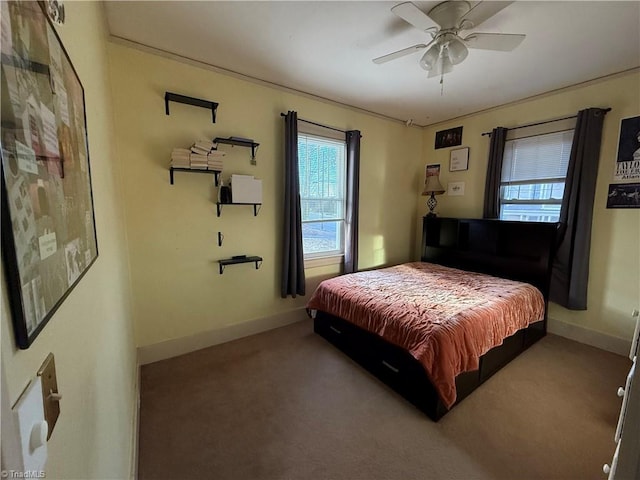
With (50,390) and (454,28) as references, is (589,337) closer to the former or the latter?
(454,28)

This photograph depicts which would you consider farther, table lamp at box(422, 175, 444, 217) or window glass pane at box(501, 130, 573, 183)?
table lamp at box(422, 175, 444, 217)

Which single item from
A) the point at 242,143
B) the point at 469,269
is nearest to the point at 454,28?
the point at 242,143

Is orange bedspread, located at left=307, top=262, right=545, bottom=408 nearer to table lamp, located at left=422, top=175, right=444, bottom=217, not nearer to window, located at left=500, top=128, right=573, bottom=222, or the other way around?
window, located at left=500, top=128, right=573, bottom=222

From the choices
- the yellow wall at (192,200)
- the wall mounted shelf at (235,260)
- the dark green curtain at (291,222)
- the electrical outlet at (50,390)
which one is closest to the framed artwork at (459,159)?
the yellow wall at (192,200)

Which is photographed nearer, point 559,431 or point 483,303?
point 559,431

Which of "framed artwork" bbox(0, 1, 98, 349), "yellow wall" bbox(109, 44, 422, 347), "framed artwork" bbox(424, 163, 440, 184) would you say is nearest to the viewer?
"framed artwork" bbox(0, 1, 98, 349)

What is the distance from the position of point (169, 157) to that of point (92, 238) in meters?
1.71

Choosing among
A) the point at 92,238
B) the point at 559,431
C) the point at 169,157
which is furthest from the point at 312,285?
the point at 92,238

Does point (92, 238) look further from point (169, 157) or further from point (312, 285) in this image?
point (312, 285)

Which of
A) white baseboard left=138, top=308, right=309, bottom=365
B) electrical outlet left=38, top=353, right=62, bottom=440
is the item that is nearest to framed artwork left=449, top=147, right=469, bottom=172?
white baseboard left=138, top=308, right=309, bottom=365

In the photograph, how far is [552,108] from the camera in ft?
9.71

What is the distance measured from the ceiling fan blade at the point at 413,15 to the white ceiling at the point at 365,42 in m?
0.16

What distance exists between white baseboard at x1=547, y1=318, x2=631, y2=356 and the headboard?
19.8 inches

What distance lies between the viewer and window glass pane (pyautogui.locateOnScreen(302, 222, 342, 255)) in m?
3.33
